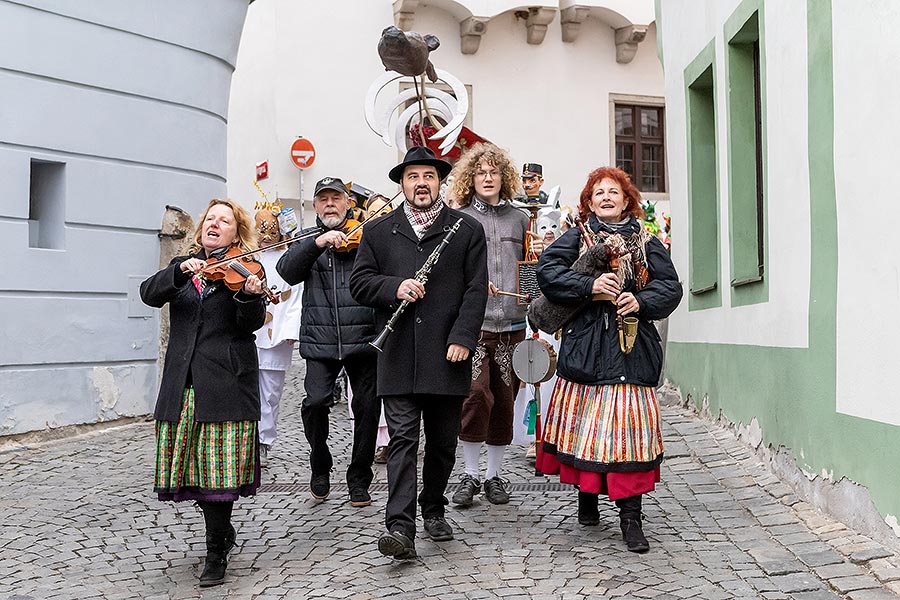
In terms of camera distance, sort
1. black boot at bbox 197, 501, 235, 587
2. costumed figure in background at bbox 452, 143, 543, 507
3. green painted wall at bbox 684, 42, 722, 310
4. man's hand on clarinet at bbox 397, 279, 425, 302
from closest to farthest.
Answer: black boot at bbox 197, 501, 235, 587 → man's hand on clarinet at bbox 397, 279, 425, 302 → costumed figure in background at bbox 452, 143, 543, 507 → green painted wall at bbox 684, 42, 722, 310

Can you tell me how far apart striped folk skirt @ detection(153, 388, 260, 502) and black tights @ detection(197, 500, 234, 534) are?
0.16ft

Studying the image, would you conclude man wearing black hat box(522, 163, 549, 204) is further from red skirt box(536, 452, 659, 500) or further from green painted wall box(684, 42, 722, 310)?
green painted wall box(684, 42, 722, 310)

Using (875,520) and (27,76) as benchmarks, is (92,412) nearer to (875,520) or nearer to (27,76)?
(27,76)

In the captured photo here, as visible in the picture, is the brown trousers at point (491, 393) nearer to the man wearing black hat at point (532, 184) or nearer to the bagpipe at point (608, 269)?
the bagpipe at point (608, 269)

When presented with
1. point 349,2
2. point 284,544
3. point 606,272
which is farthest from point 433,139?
point 349,2

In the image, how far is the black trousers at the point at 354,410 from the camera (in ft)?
23.2

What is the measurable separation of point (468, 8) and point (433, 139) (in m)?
12.3

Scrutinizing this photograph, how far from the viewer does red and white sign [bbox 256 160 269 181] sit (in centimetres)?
Answer: 1872

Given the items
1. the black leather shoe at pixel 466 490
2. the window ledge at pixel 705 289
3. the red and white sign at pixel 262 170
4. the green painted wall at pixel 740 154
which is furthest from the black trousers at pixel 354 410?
the red and white sign at pixel 262 170

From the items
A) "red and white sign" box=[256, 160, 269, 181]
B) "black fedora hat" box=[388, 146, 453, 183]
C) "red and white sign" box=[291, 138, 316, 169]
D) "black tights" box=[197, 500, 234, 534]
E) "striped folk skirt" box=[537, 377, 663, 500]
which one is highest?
"red and white sign" box=[291, 138, 316, 169]

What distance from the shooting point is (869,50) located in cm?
570

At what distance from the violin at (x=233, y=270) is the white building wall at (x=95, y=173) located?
4158 mm

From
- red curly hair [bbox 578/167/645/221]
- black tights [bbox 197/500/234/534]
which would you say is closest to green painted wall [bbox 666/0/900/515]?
red curly hair [bbox 578/167/645/221]

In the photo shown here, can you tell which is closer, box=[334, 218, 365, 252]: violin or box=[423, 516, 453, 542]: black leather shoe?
box=[423, 516, 453, 542]: black leather shoe
